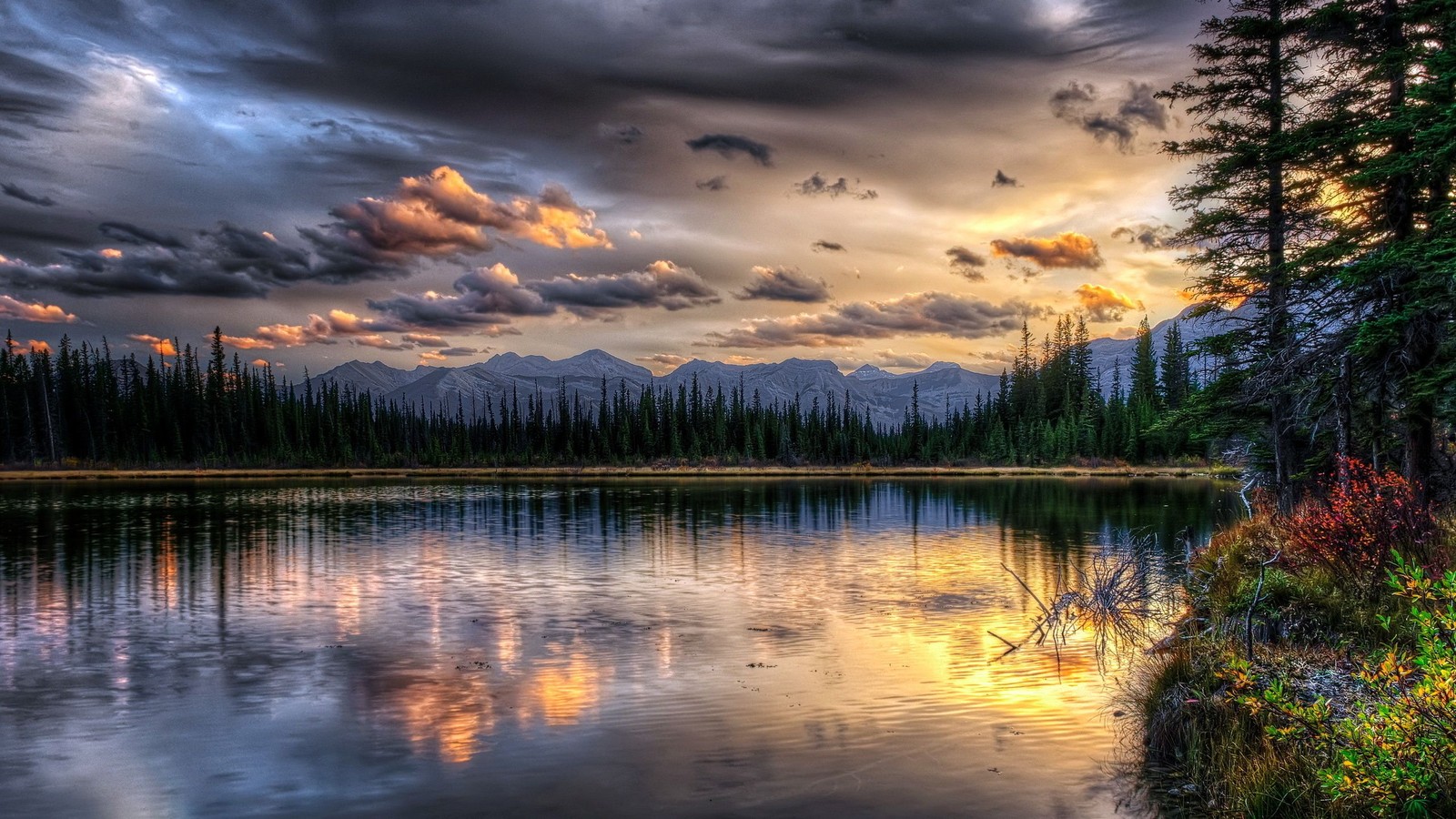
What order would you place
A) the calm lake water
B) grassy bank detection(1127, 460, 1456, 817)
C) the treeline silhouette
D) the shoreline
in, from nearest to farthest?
grassy bank detection(1127, 460, 1456, 817) → the calm lake water → the shoreline → the treeline silhouette

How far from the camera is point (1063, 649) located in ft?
60.4

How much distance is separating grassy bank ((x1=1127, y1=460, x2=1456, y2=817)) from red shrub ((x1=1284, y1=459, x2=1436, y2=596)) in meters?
0.03

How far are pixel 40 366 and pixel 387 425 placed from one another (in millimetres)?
53436

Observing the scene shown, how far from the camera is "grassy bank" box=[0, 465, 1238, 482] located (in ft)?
353

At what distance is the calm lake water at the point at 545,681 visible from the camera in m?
11.1

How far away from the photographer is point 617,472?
121 m

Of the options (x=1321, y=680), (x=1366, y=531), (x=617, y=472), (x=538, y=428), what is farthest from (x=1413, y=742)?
(x=538, y=428)

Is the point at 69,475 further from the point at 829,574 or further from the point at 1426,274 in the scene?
the point at 1426,274

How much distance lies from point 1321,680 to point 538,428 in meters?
153

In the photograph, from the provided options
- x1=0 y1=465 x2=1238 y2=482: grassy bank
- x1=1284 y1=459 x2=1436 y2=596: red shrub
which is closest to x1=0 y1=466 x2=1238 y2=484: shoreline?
x1=0 y1=465 x2=1238 y2=482: grassy bank

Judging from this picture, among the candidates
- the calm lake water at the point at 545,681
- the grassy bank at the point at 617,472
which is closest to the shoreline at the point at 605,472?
the grassy bank at the point at 617,472

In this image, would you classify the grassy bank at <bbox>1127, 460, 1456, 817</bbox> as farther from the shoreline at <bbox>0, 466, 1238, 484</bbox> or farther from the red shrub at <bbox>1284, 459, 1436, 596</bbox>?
the shoreline at <bbox>0, 466, 1238, 484</bbox>

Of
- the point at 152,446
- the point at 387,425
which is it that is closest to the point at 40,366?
the point at 152,446

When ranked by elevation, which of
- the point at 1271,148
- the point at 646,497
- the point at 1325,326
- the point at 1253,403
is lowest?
the point at 646,497
